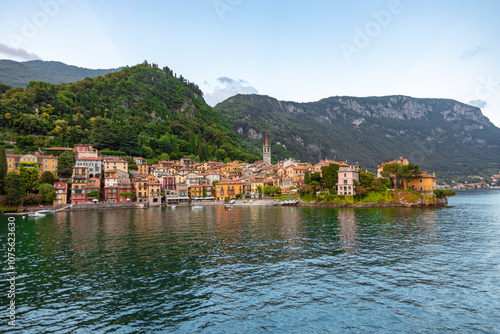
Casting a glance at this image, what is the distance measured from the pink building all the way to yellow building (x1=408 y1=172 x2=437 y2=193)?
1549cm

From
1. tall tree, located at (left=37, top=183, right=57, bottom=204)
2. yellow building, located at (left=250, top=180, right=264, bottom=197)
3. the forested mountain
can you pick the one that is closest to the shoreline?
tall tree, located at (left=37, top=183, right=57, bottom=204)

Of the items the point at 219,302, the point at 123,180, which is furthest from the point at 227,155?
the point at 219,302

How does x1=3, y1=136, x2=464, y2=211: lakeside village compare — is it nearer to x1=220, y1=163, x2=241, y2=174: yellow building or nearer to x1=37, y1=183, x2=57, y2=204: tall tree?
x1=37, y1=183, x2=57, y2=204: tall tree

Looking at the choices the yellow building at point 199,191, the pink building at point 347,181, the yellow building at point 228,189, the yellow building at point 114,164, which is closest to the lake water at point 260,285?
the pink building at point 347,181

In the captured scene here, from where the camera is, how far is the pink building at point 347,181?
259 ft

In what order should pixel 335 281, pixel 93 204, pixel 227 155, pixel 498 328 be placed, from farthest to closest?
pixel 227 155 → pixel 93 204 → pixel 335 281 → pixel 498 328

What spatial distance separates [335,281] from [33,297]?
16865mm

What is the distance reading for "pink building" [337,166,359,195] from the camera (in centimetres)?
7888

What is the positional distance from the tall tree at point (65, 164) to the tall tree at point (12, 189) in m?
Answer: 17.2

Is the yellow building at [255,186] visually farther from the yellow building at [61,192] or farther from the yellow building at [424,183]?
the yellow building at [61,192]

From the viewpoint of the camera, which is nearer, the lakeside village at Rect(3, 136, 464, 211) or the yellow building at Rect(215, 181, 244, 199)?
the lakeside village at Rect(3, 136, 464, 211)

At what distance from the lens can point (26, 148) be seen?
320 ft

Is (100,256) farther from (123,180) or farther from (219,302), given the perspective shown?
(123,180)

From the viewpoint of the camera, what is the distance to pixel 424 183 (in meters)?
79.4
